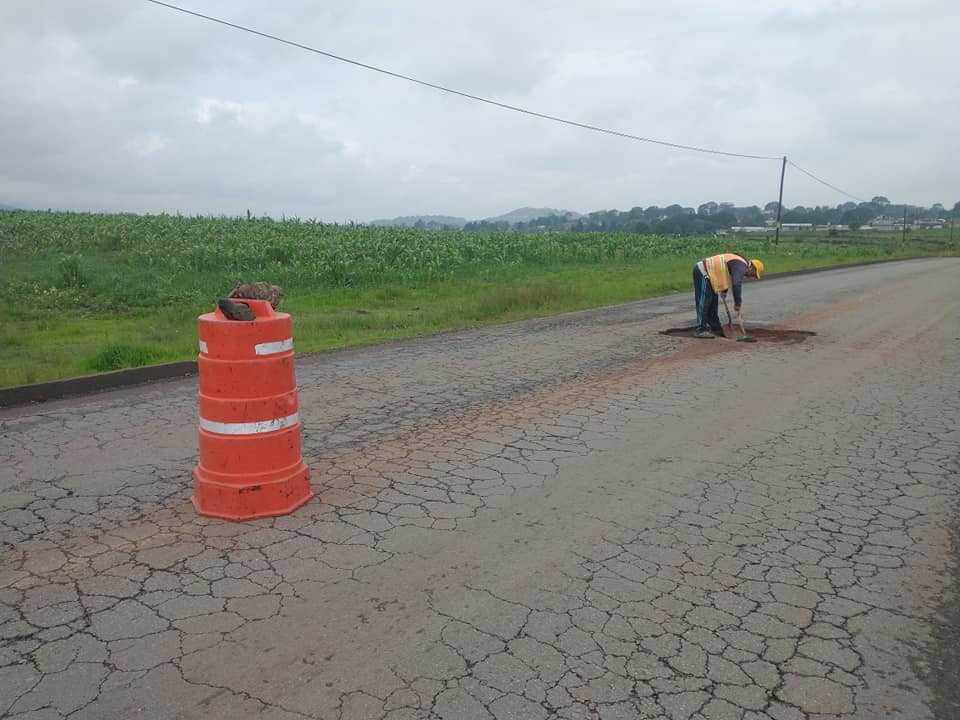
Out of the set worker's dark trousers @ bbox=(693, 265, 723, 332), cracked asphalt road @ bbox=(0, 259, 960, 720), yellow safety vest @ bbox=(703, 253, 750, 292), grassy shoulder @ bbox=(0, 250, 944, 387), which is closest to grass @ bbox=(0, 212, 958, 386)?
grassy shoulder @ bbox=(0, 250, 944, 387)

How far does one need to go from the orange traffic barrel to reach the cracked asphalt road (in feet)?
0.54

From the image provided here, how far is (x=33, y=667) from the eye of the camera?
8.89 feet

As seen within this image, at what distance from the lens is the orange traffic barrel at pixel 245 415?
401 cm

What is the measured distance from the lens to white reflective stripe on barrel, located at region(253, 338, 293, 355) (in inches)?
159

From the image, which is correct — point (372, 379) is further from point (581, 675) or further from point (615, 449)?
point (581, 675)

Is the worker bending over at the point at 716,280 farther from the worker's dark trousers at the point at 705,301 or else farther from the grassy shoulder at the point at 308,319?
the grassy shoulder at the point at 308,319

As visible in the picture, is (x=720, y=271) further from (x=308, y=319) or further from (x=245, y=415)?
(x=245, y=415)

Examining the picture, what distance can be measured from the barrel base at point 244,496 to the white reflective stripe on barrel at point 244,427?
256mm

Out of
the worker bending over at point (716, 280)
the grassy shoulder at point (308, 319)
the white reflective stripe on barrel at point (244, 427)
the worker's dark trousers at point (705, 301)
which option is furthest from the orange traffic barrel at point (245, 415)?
the worker's dark trousers at point (705, 301)

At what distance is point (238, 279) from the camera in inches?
685

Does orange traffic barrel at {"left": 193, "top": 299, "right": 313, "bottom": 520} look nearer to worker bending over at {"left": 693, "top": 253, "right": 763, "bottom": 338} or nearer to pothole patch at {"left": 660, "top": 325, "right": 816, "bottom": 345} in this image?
worker bending over at {"left": 693, "top": 253, "right": 763, "bottom": 338}

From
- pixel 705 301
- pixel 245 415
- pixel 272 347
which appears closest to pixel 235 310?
pixel 272 347

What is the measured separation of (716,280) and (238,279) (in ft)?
38.6

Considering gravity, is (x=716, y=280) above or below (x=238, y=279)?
above
